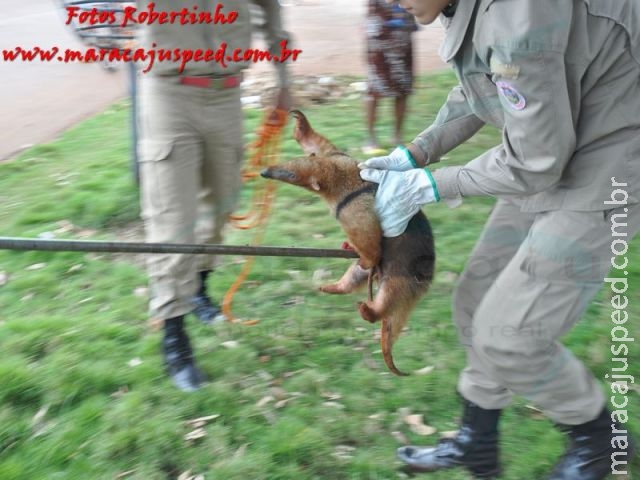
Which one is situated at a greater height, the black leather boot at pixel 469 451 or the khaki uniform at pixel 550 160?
the khaki uniform at pixel 550 160

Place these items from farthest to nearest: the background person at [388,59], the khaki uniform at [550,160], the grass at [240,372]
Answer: the background person at [388,59], the grass at [240,372], the khaki uniform at [550,160]

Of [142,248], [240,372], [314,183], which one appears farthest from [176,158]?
[240,372]

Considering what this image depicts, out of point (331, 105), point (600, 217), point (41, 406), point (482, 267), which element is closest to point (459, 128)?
point (482, 267)

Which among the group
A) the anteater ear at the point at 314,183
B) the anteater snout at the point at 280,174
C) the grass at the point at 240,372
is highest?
the anteater snout at the point at 280,174

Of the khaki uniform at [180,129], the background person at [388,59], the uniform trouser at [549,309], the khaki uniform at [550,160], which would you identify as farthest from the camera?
the background person at [388,59]

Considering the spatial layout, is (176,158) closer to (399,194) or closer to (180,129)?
(180,129)

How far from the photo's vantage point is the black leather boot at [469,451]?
2.55 metres

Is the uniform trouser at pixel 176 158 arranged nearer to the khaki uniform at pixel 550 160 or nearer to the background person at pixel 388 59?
the khaki uniform at pixel 550 160

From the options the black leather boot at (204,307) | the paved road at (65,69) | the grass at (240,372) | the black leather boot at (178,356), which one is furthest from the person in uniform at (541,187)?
the paved road at (65,69)

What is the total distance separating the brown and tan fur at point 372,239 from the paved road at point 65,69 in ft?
15.1

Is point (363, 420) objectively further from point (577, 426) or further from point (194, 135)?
point (194, 135)

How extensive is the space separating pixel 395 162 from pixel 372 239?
32cm

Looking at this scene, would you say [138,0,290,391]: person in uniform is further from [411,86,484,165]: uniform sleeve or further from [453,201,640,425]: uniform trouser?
[453,201,640,425]: uniform trouser

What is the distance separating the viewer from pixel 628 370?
3.15 metres
